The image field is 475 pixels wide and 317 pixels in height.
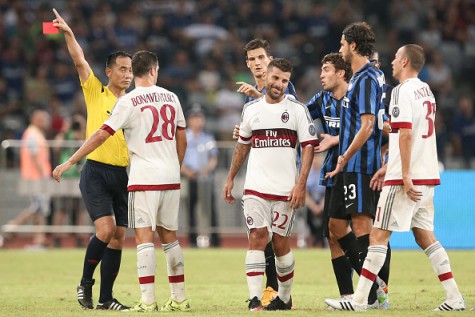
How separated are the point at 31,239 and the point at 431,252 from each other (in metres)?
12.7

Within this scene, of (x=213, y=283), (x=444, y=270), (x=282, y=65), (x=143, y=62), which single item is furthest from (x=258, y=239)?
(x=213, y=283)

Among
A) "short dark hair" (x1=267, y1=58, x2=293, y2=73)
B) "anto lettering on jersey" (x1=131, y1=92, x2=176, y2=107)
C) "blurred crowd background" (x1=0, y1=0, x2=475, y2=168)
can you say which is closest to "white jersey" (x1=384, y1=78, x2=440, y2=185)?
"short dark hair" (x1=267, y1=58, x2=293, y2=73)

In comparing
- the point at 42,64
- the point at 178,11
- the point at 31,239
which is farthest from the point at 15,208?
the point at 178,11

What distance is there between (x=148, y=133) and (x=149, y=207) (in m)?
0.71

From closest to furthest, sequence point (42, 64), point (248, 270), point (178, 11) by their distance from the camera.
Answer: point (248, 270) → point (42, 64) → point (178, 11)

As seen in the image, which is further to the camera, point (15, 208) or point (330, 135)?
point (15, 208)

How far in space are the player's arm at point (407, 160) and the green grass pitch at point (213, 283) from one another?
1.09 m

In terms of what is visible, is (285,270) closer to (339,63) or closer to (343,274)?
(343,274)

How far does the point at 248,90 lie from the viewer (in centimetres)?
993

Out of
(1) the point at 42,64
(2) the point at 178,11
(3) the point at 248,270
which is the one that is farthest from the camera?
(2) the point at 178,11

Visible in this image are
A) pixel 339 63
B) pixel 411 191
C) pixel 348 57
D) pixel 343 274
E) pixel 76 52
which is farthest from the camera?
pixel 76 52

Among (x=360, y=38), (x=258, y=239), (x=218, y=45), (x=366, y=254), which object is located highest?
(x=218, y=45)

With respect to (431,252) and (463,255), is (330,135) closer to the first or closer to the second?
(431,252)

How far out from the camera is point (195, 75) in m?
24.5
